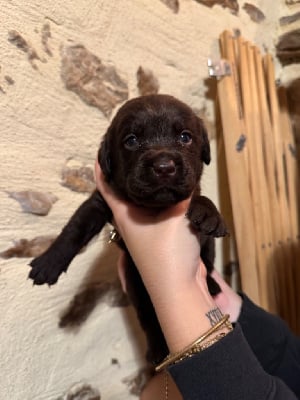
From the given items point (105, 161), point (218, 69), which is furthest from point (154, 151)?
point (218, 69)

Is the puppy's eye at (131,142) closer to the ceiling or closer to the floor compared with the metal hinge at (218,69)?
closer to the floor

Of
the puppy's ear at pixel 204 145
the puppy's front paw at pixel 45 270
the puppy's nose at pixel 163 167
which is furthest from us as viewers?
the puppy's ear at pixel 204 145

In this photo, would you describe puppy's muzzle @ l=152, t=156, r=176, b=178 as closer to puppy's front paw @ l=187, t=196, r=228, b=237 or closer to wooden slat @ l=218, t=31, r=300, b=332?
puppy's front paw @ l=187, t=196, r=228, b=237

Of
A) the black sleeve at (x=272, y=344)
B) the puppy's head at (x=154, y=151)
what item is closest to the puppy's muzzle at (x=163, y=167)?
the puppy's head at (x=154, y=151)

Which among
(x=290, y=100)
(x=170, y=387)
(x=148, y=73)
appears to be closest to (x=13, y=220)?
(x=170, y=387)

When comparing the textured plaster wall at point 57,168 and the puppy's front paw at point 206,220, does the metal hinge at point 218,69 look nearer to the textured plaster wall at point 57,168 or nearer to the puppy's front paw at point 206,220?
the textured plaster wall at point 57,168
